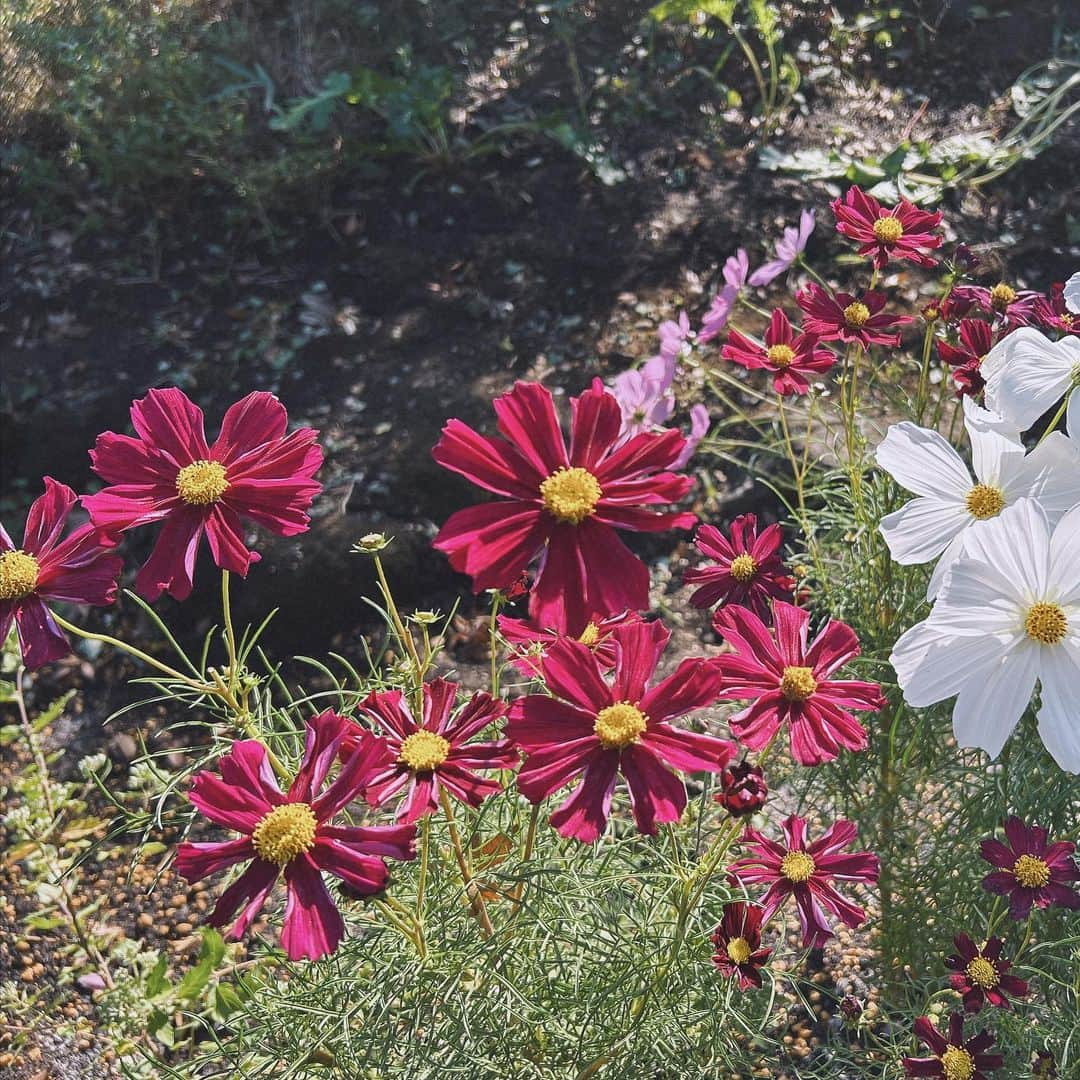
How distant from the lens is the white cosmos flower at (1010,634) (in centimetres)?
91

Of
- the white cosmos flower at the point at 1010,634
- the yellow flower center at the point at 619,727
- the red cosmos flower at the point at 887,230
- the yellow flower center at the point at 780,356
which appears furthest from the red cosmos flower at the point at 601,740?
the red cosmos flower at the point at 887,230

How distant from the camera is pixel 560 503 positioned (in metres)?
0.83

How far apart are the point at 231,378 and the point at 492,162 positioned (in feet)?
3.29

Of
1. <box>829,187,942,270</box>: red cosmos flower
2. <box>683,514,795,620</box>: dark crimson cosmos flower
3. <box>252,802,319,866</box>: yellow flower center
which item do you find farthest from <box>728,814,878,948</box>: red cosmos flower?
<box>829,187,942,270</box>: red cosmos flower

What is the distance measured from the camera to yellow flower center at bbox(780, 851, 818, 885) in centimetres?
108

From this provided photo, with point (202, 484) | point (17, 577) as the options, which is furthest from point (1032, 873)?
point (17, 577)

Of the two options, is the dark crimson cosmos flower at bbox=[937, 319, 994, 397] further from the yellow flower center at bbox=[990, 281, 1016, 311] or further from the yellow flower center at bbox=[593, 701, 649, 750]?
the yellow flower center at bbox=[593, 701, 649, 750]

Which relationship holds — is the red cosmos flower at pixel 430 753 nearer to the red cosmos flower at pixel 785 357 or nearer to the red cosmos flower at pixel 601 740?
the red cosmos flower at pixel 601 740

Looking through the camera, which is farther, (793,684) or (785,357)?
(785,357)

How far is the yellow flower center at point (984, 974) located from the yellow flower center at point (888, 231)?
31.4 inches

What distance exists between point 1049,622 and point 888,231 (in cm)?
58

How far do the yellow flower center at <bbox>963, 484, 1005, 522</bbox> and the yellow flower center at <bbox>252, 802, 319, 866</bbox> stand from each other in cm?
68

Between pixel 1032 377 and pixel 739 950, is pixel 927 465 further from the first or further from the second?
pixel 739 950

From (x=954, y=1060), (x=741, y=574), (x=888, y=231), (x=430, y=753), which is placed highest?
(x=888, y=231)
